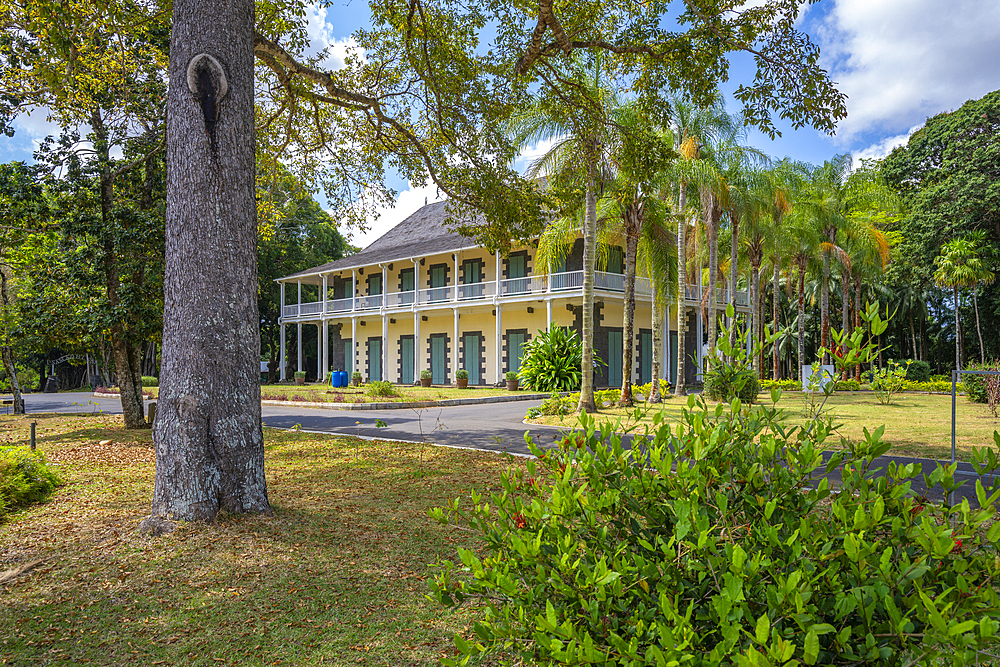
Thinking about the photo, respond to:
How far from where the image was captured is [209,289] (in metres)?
4.80

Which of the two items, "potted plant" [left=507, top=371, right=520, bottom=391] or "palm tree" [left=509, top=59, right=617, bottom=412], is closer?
"palm tree" [left=509, top=59, right=617, bottom=412]

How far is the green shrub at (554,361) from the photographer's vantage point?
21.3 m

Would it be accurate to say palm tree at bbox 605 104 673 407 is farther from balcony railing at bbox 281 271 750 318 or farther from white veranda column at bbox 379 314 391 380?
white veranda column at bbox 379 314 391 380

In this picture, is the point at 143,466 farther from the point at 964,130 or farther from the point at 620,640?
the point at 964,130

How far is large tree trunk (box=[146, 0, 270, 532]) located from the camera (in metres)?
4.71

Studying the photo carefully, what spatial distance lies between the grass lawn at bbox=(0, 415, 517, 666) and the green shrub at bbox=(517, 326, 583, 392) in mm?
14972

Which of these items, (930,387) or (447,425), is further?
(930,387)

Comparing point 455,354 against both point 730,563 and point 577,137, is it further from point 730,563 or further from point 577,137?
point 730,563

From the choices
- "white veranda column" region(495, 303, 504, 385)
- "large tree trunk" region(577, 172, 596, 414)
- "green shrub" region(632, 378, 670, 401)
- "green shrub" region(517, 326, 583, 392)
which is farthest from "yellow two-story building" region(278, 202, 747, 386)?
"large tree trunk" region(577, 172, 596, 414)

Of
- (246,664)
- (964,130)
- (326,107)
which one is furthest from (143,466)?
(964,130)

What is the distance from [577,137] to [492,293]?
51.7 feet

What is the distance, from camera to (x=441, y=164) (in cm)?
1016

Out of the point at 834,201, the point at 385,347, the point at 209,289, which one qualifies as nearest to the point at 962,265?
the point at 834,201

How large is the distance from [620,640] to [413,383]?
92.9 feet
